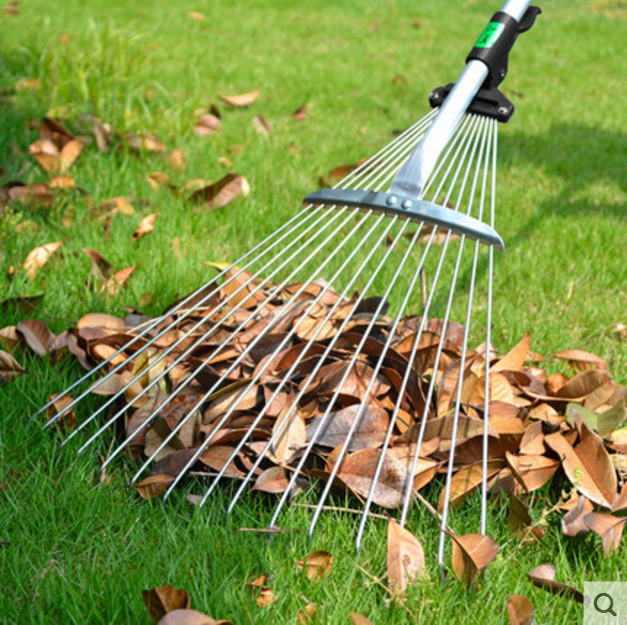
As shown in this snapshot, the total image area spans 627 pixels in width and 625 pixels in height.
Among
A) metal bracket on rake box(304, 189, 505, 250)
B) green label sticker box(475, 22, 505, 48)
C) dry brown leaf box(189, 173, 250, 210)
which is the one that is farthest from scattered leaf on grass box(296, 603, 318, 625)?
dry brown leaf box(189, 173, 250, 210)

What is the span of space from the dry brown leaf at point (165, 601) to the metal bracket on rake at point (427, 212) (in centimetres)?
89

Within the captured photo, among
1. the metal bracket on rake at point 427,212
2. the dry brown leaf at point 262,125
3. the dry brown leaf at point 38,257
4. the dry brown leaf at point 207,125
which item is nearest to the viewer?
the metal bracket on rake at point 427,212

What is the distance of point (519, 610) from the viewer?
1212 mm

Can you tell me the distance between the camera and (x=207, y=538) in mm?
1339

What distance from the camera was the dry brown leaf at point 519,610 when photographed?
1201 millimetres

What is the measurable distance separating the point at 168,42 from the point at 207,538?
4264 millimetres

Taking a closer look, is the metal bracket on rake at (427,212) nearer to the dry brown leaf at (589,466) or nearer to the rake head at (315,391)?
the rake head at (315,391)

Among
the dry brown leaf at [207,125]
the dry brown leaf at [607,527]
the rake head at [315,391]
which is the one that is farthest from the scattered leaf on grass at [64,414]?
the dry brown leaf at [207,125]

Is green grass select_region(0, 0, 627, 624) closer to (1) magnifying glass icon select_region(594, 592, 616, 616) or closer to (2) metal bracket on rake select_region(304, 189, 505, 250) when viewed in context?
(1) magnifying glass icon select_region(594, 592, 616, 616)

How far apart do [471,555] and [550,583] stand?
0.50ft

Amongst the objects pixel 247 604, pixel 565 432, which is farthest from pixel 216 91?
pixel 247 604

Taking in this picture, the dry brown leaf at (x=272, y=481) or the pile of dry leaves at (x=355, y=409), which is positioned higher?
the pile of dry leaves at (x=355, y=409)

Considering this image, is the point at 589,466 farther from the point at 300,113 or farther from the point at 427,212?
the point at 300,113

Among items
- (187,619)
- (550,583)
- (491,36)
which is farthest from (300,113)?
(187,619)
